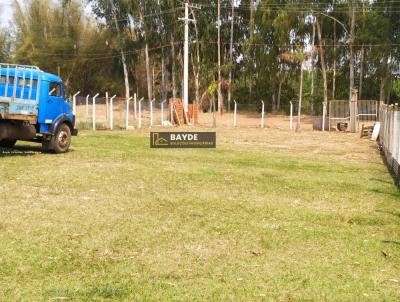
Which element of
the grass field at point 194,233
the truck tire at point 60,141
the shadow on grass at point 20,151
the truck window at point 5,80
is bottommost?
the grass field at point 194,233

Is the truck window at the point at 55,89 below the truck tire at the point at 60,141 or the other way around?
the other way around

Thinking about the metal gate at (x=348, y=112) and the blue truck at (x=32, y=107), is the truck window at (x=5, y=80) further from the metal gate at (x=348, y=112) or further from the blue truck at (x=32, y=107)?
the metal gate at (x=348, y=112)

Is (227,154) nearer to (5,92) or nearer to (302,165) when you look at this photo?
(302,165)

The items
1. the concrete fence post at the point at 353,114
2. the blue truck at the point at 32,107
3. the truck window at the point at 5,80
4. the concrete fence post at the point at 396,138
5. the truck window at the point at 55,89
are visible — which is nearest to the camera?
the concrete fence post at the point at 396,138

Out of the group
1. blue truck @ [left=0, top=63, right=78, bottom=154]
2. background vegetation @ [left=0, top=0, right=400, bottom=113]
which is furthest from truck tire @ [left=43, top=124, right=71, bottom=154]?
background vegetation @ [left=0, top=0, right=400, bottom=113]

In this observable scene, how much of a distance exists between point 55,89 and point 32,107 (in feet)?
3.66

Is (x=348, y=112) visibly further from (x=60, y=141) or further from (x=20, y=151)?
(x=20, y=151)

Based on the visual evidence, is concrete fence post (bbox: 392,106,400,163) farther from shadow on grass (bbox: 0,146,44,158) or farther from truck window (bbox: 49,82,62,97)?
shadow on grass (bbox: 0,146,44,158)

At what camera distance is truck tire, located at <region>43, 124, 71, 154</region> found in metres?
14.0

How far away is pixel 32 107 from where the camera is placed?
13.2 meters

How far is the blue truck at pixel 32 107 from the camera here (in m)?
12.9

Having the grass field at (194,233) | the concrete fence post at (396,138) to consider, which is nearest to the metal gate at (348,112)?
the concrete fence post at (396,138)

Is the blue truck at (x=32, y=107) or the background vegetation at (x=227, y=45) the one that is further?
the background vegetation at (x=227, y=45)

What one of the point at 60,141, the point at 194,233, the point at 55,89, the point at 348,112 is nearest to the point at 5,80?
the point at 55,89
